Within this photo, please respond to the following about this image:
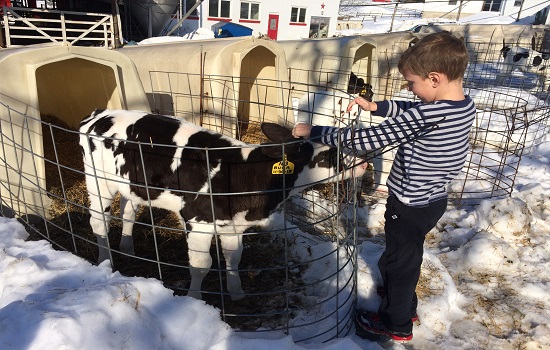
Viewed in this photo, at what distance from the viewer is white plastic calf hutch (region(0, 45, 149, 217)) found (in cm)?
427

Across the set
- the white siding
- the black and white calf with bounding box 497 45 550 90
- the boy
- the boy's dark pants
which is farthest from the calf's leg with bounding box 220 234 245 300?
the white siding

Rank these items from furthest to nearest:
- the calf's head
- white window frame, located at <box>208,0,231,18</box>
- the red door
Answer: the red door, white window frame, located at <box>208,0,231,18</box>, the calf's head

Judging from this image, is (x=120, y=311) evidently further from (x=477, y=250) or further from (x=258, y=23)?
(x=258, y=23)

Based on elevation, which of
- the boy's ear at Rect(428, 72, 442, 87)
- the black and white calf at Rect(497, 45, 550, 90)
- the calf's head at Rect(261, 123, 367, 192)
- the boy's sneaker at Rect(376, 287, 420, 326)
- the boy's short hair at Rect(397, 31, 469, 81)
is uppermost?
the boy's short hair at Rect(397, 31, 469, 81)

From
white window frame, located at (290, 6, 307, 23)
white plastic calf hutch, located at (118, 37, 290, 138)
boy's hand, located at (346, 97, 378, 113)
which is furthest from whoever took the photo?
white window frame, located at (290, 6, 307, 23)

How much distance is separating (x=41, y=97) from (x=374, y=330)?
5.94m

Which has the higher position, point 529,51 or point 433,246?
point 529,51

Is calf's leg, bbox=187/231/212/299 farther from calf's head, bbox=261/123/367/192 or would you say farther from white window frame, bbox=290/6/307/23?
white window frame, bbox=290/6/307/23

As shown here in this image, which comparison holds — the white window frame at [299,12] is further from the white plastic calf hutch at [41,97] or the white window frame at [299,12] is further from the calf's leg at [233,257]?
the calf's leg at [233,257]

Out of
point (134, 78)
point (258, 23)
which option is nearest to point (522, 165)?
point (134, 78)

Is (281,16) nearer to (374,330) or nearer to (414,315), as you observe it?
(414,315)

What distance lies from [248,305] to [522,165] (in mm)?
6090

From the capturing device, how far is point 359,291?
3.38 m

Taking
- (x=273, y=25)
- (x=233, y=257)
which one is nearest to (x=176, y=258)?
(x=233, y=257)
